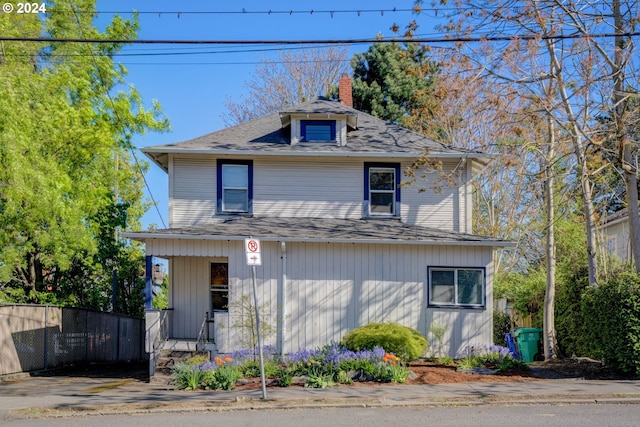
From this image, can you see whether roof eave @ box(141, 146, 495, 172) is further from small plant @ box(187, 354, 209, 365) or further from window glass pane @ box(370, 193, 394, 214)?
small plant @ box(187, 354, 209, 365)

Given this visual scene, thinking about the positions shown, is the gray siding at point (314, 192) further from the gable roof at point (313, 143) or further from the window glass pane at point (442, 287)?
the window glass pane at point (442, 287)

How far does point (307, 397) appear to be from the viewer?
41.1ft

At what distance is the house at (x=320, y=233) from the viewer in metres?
17.5

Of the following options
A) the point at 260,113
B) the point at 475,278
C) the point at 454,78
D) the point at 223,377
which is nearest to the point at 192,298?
the point at 223,377

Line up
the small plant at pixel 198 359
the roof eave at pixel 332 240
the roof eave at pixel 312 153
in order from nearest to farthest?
the small plant at pixel 198 359
the roof eave at pixel 332 240
the roof eave at pixel 312 153

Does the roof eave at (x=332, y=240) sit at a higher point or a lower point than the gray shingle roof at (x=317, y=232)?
lower

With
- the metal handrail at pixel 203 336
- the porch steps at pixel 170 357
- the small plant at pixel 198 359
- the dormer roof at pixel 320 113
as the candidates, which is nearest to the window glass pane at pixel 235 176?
the dormer roof at pixel 320 113

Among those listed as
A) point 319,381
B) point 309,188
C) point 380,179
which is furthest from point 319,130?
point 319,381

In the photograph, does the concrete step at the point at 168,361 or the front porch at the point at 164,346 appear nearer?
the concrete step at the point at 168,361

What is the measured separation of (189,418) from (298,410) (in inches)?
73.1

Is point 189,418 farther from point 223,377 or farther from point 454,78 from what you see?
point 454,78

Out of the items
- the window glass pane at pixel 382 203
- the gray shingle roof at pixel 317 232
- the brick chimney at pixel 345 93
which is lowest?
the gray shingle roof at pixel 317 232

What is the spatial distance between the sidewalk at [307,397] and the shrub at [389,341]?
6.02 feet

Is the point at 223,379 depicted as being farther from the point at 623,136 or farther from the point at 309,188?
the point at 623,136
